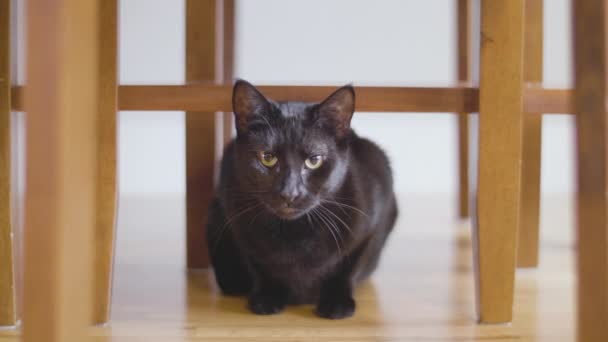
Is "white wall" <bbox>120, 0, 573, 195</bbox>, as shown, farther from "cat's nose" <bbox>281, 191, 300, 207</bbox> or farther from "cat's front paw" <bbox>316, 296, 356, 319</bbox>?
"cat's nose" <bbox>281, 191, 300, 207</bbox>

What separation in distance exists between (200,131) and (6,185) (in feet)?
1.74

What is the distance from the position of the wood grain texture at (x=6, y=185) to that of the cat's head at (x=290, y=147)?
0.39 m

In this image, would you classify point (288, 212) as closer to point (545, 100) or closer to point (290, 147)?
point (290, 147)

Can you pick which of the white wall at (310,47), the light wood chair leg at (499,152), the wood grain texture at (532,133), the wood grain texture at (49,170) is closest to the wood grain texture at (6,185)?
the wood grain texture at (49,170)

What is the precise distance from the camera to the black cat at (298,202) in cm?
109

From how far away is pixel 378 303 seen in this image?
1.23m

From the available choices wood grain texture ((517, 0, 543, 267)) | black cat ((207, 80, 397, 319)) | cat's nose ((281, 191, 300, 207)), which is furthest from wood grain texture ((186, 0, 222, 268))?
wood grain texture ((517, 0, 543, 267))

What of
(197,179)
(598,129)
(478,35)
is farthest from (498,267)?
(197,179)

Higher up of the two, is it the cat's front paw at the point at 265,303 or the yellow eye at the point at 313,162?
the yellow eye at the point at 313,162

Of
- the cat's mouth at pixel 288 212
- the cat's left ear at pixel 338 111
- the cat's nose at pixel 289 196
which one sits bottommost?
the cat's mouth at pixel 288 212

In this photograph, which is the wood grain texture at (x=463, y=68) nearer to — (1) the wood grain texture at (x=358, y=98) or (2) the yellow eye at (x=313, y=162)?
(1) the wood grain texture at (x=358, y=98)

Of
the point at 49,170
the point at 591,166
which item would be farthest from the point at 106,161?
the point at 591,166

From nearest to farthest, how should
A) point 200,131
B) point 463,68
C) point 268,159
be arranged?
point 268,159
point 200,131
point 463,68

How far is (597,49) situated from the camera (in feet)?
1.84
